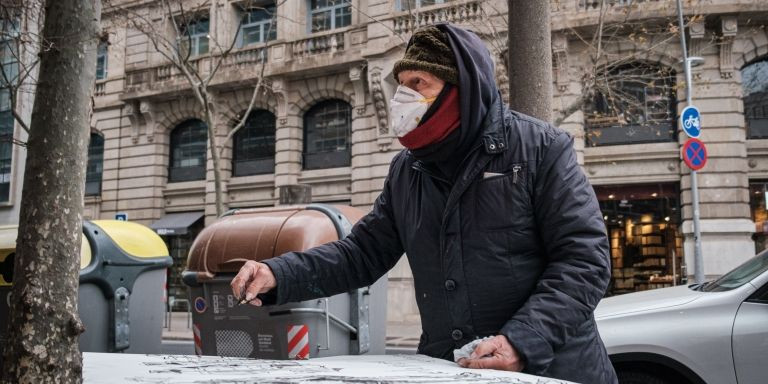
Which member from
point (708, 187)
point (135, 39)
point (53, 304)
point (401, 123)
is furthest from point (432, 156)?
point (135, 39)

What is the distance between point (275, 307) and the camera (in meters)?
5.79

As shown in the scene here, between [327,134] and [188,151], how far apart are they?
18.7ft

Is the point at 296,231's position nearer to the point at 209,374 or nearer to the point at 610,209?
the point at 209,374

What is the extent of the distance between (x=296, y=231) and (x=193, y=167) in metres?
17.6

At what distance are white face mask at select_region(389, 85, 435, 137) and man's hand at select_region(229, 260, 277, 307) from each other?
0.60 meters

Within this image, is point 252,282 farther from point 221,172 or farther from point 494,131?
point 221,172

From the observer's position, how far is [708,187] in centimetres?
1555

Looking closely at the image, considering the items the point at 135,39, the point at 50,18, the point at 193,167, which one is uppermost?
the point at 135,39

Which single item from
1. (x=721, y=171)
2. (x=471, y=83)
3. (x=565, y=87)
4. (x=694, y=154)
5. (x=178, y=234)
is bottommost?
(x=471, y=83)

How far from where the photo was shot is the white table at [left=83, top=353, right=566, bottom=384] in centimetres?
140

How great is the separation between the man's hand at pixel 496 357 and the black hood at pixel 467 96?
22.6 inches

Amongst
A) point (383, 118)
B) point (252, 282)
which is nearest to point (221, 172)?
point (383, 118)

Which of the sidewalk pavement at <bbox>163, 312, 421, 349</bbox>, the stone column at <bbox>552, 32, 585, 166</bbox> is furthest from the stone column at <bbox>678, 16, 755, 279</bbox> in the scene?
the sidewalk pavement at <bbox>163, 312, 421, 349</bbox>

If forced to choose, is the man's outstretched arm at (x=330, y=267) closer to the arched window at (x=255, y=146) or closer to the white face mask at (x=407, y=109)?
the white face mask at (x=407, y=109)
